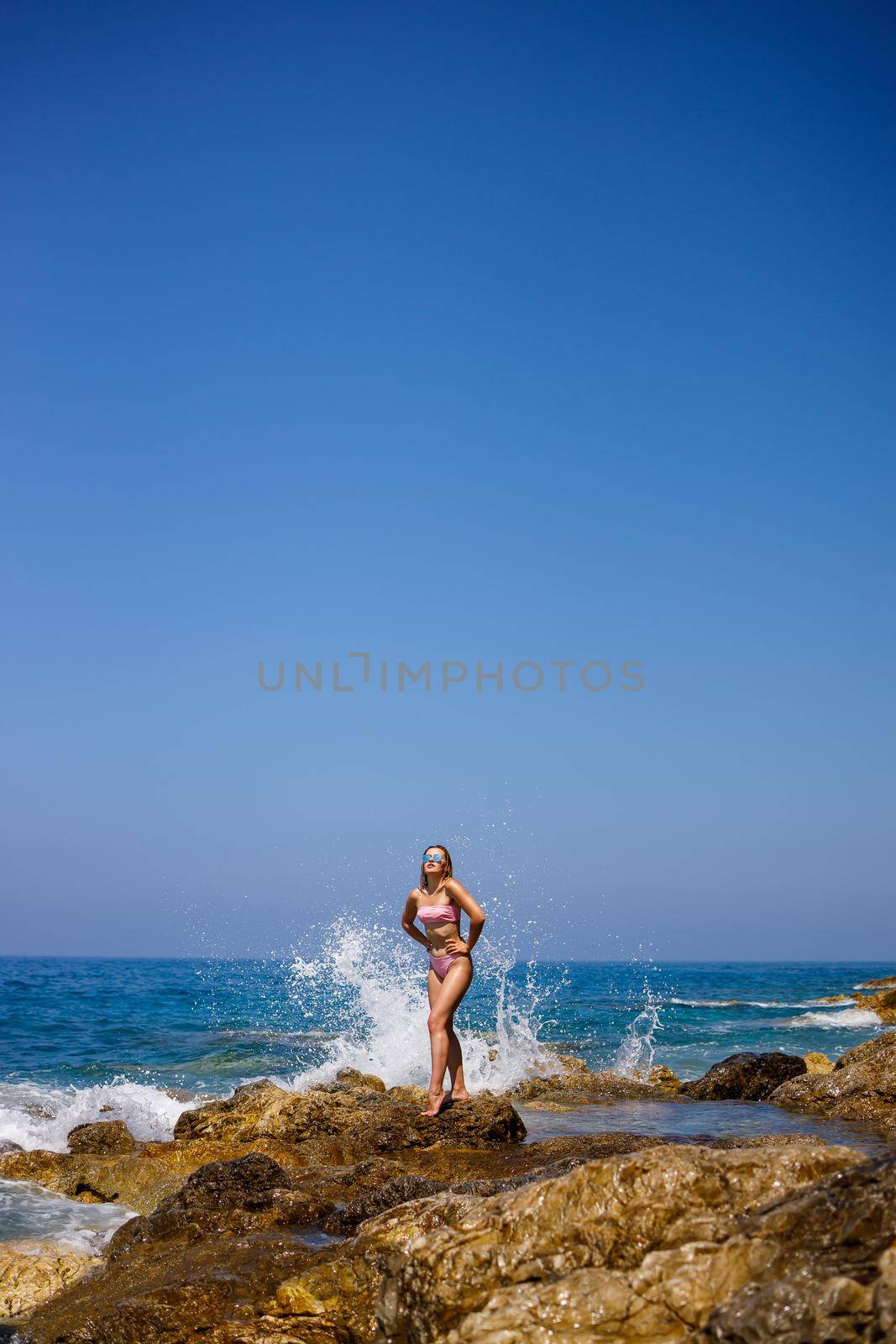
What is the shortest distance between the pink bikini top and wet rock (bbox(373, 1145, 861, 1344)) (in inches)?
218

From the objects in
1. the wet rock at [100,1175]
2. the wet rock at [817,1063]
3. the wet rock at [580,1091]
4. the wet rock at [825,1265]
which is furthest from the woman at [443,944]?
the wet rock at [817,1063]

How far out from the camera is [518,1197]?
3936 mm

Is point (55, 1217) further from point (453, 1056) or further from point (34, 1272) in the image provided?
point (453, 1056)

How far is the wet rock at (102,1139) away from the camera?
33.1 feet

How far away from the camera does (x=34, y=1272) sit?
6.29 meters

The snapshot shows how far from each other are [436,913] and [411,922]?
1.49 feet

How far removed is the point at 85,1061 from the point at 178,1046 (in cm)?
244

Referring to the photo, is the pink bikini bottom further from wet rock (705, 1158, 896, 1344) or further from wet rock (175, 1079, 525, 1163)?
wet rock (705, 1158, 896, 1344)

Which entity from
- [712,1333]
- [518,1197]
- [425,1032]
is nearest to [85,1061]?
[425,1032]

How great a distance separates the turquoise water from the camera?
11477mm

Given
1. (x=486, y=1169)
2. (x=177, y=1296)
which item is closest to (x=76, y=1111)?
(x=486, y=1169)

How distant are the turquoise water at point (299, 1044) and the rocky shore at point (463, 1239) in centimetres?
113

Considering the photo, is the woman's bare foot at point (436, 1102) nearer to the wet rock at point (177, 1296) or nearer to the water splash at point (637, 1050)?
the wet rock at point (177, 1296)

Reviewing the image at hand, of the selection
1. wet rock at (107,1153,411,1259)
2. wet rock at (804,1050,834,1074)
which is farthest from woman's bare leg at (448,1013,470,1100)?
wet rock at (804,1050,834,1074)
